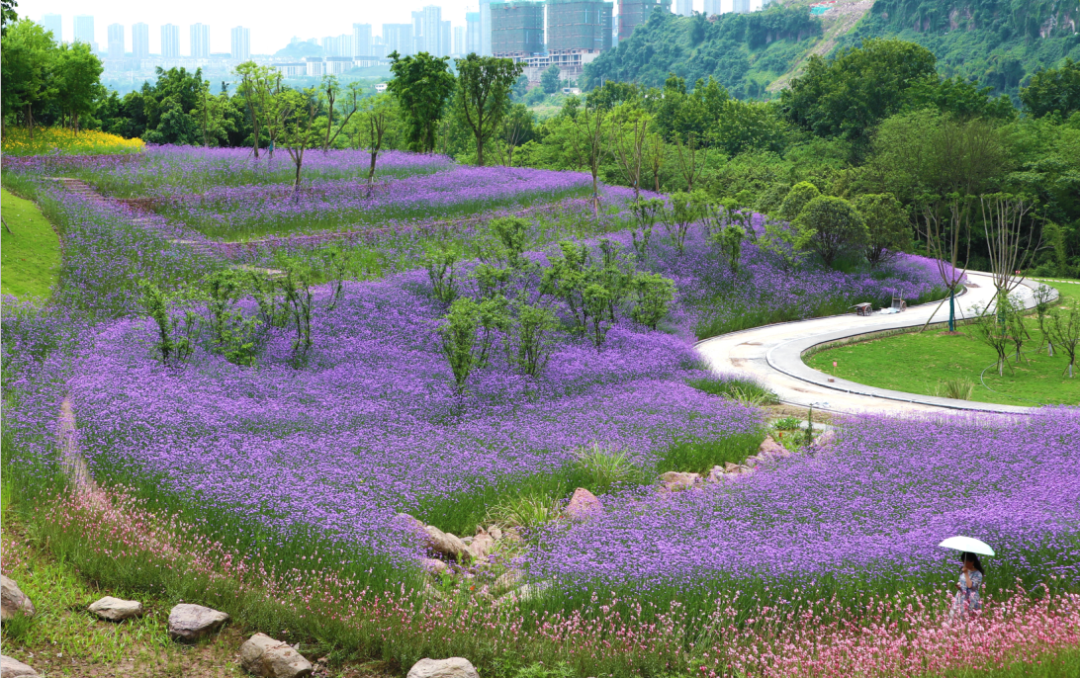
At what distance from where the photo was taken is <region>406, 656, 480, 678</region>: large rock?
665cm

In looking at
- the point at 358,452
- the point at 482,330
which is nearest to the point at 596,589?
the point at 358,452

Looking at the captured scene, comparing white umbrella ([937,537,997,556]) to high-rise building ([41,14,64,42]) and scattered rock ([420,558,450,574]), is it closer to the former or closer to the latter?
scattered rock ([420,558,450,574])

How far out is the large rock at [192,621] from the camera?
7559 mm

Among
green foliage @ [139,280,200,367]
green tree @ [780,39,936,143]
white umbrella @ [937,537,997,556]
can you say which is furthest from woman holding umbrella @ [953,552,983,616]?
green tree @ [780,39,936,143]

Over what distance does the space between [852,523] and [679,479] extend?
3.06m

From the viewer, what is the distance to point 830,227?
27.3 metres

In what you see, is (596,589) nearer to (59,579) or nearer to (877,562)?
(877,562)

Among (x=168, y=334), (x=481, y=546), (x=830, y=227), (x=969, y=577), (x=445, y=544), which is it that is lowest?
(x=481, y=546)

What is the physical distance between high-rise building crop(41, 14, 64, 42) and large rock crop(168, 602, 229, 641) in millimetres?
37062

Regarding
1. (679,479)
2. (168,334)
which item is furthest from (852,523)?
(168,334)

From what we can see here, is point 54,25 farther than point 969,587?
Yes

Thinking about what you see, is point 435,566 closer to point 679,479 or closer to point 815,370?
point 679,479

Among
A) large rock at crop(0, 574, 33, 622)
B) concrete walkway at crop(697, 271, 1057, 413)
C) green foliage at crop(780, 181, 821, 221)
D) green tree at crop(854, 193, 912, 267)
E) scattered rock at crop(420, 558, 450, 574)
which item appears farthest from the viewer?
green foliage at crop(780, 181, 821, 221)

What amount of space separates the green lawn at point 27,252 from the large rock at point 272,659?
11.9 m
